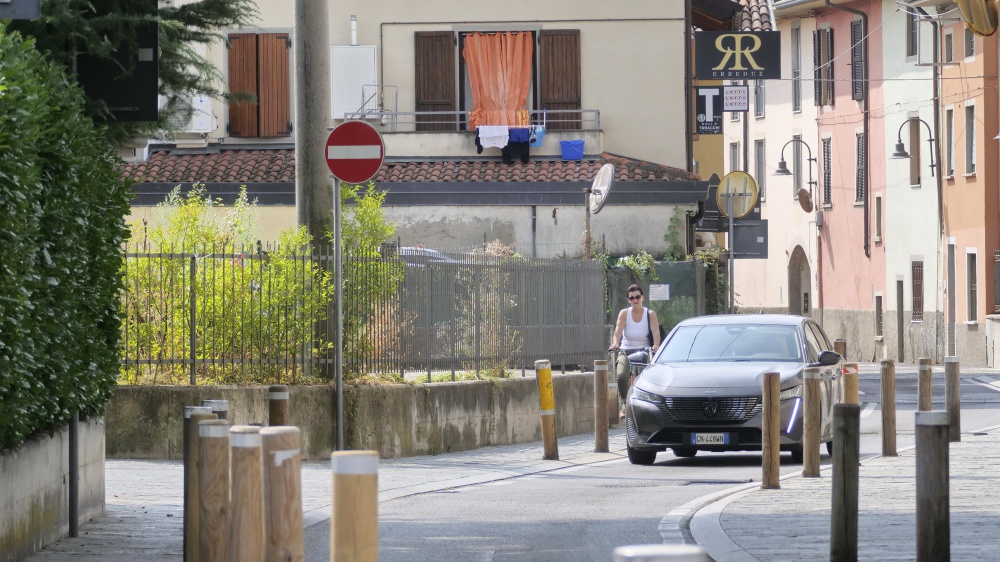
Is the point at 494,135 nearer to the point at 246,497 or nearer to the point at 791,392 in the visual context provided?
the point at 791,392

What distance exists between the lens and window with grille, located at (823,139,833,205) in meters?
58.7

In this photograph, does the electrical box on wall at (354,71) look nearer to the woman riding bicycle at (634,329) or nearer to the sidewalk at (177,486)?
the woman riding bicycle at (634,329)

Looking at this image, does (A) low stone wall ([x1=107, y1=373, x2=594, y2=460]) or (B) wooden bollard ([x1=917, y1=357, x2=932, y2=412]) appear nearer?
(A) low stone wall ([x1=107, y1=373, x2=594, y2=460])

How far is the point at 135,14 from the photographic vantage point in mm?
12359

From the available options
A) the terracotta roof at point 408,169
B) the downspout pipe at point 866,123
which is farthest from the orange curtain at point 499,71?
the downspout pipe at point 866,123

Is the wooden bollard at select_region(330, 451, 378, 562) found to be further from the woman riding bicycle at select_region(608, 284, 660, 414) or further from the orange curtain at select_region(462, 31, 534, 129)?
the orange curtain at select_region(462, 31, 534, 129)

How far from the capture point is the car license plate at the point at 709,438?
17422 mm

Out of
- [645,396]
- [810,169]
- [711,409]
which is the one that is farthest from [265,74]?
[810,169]

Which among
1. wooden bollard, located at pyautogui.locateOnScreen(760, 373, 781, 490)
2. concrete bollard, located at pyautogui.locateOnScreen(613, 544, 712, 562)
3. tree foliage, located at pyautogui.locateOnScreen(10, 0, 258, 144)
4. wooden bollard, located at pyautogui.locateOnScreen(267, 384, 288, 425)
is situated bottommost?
wooden bollard, located at pyautogui.locateOnScreen(760, 373, 781, 490)

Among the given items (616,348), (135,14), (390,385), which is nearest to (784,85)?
(616,348)

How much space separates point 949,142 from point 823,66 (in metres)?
10.5

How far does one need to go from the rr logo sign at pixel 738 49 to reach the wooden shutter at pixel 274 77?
863cm

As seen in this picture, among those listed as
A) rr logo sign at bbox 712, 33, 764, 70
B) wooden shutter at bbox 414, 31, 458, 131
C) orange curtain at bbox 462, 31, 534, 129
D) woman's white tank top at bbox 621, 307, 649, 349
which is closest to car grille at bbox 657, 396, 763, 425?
woman's white tank top at bbox 621, 307, 649, 349

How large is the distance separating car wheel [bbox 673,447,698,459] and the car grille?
0.31 meters
